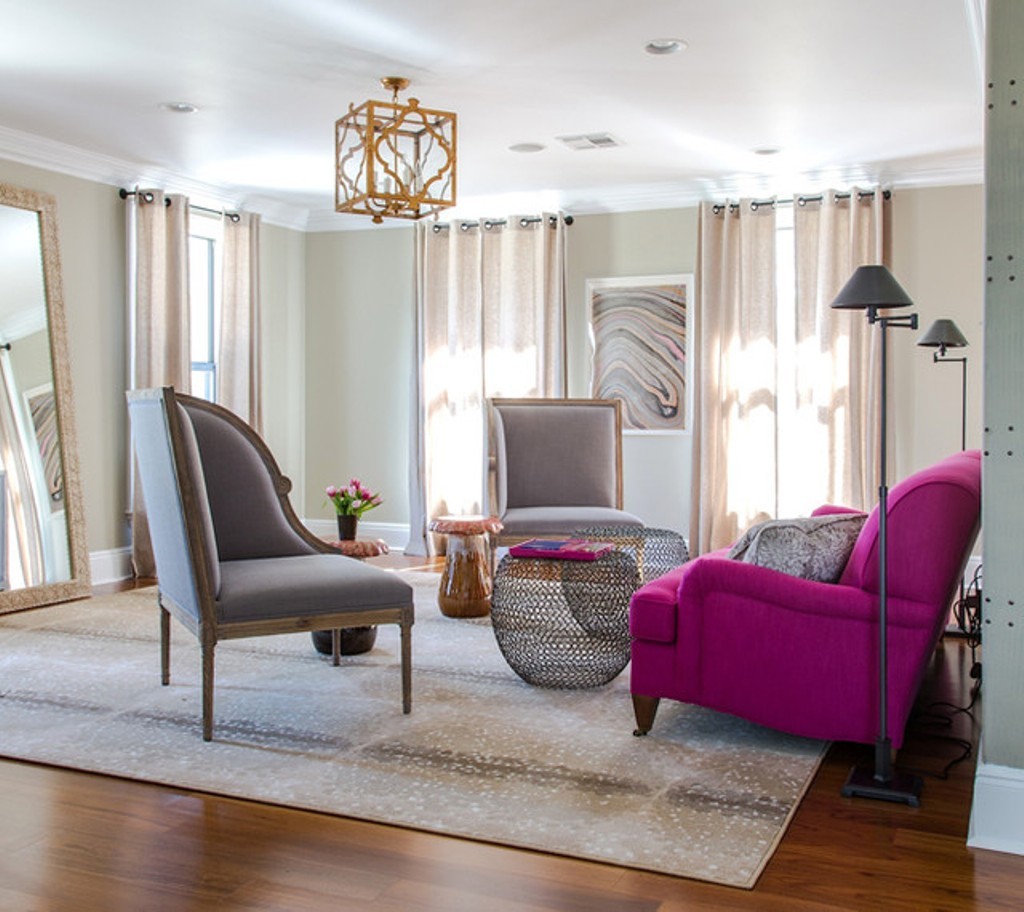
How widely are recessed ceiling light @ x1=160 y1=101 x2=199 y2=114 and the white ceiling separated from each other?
0.17 feet

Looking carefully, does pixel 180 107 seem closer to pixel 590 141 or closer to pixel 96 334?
pixel 96 334

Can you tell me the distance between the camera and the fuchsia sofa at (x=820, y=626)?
10.4 ft

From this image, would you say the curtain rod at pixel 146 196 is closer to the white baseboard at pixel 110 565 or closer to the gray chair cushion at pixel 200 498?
the white baseboard at pixel 110 565

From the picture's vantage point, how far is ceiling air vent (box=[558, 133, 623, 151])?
614cm

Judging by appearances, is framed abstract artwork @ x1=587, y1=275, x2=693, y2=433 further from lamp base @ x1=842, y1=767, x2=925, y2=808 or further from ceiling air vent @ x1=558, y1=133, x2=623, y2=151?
lamp base @ x1=842, y1=767, x2=925, y2=808

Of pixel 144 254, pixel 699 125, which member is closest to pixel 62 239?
pixel 144 254

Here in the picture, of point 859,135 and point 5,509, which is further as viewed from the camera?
point 859,135

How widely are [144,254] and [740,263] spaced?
376 centimetres

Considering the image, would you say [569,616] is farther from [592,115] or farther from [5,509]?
[5,509]

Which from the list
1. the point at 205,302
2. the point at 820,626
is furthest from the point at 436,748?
the point at 205,302

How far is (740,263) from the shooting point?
7180mm

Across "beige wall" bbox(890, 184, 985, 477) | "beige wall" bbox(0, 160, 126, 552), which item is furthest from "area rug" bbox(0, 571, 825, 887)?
"beige wall" bbox(890, 184, 985, 477)

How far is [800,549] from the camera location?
3.37 m

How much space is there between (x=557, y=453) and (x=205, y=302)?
2890 millimetres
